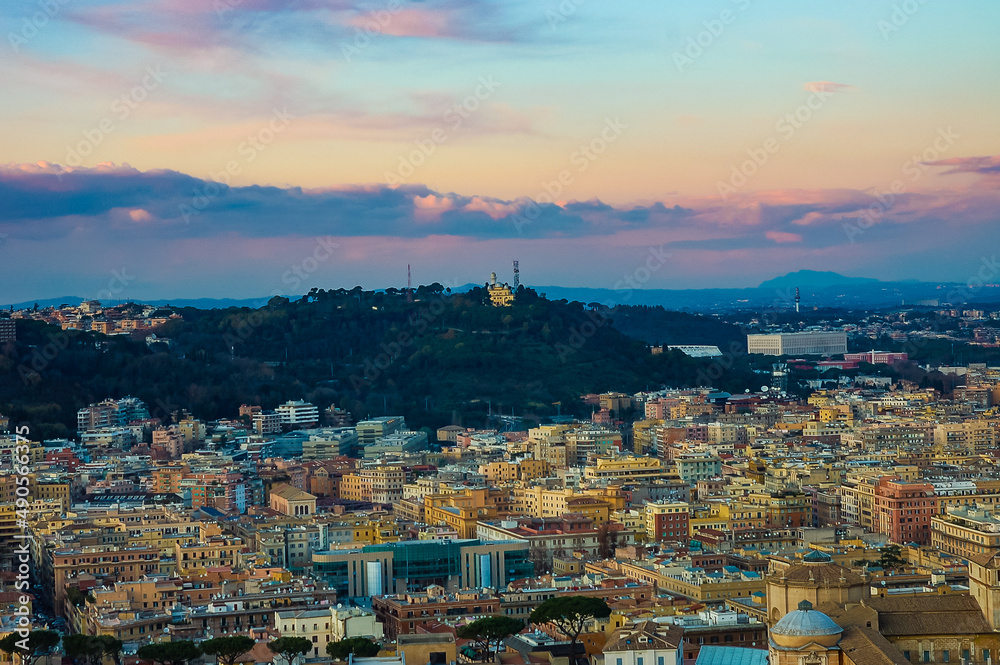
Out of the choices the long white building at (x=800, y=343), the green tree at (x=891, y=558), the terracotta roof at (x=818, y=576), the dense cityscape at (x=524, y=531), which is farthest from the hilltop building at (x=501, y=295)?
the terracotta roof at (x=818, y=576)

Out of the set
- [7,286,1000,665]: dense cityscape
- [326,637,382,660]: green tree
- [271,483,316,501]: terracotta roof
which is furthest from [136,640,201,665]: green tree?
[271,483,316,501]: terracotta roof

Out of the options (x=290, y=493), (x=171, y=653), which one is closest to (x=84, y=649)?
(x=171, y=653)

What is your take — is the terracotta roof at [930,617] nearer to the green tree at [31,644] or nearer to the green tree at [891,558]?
the green tree at [891,558]

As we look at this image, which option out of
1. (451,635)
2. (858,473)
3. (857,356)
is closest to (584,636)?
(451,635)

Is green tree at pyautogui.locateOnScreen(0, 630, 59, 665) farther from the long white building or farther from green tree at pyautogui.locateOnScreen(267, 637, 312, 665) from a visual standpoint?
the long white building

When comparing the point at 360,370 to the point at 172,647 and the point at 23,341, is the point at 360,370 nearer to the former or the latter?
the point at 23,341
